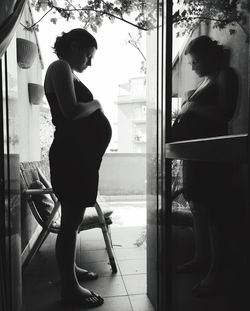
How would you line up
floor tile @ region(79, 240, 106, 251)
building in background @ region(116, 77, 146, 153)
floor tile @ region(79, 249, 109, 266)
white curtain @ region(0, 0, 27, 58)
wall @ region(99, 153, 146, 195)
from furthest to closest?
building in background @ region(116, 77, 146, 153) < wall @ region(99, 153, 146, 195) < floor tile @ region(79, 240, 106, 251) < floor tile @ region(79, 249, 109, 266) < white curtain @ region(0, 0, 27, 58)

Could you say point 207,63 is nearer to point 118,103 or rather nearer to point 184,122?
point 184,122

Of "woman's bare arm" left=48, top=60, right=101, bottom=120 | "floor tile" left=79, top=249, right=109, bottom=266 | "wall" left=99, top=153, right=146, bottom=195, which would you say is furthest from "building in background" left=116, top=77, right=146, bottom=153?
"woman's bare arm" left=48, top=60, right=101, bottom=120

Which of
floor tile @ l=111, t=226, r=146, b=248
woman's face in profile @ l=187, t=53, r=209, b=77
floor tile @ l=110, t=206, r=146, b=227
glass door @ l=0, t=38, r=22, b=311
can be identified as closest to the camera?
woman's face in profile @ l=187, t=53, r=209, b=77

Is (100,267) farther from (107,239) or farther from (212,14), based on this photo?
(212,14)

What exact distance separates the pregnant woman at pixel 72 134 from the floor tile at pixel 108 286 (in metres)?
0.43

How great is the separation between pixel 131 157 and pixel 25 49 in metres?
4.37

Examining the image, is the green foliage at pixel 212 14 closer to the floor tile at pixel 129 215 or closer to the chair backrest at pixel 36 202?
the chair backrest at pixel 36 202

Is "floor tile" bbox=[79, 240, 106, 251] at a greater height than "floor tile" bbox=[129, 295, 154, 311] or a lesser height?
lesser

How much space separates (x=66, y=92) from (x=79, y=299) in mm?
1115

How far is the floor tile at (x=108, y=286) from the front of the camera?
70.0 inches

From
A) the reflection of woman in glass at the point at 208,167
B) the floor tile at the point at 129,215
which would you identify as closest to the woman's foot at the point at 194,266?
the reflection of woman in glass at the point at 208,167

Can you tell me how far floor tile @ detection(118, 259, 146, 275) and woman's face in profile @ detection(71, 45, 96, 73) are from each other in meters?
1.50

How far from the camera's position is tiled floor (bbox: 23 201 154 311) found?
1.66 metres

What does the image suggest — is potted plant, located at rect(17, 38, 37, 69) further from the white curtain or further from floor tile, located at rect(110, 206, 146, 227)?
floor tile, located at rect(110, 206, 146, 227)
